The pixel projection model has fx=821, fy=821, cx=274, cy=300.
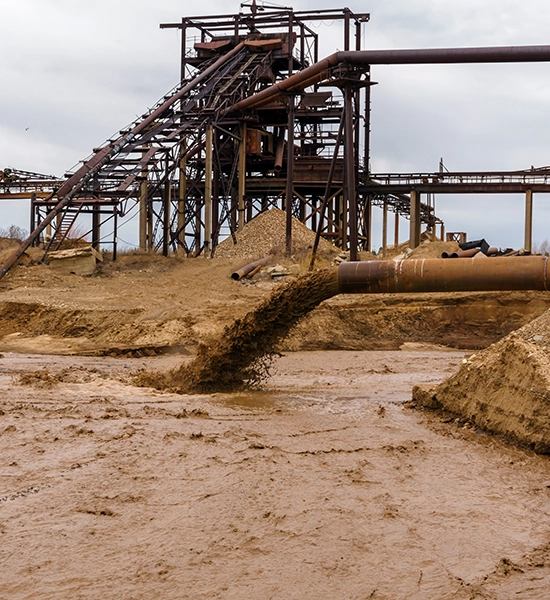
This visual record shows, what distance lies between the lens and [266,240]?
1108 inches

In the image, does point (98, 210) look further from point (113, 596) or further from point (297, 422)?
point (113, 596)

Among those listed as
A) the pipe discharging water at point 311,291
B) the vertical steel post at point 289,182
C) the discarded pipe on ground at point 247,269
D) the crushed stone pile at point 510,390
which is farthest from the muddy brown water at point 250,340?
the vertical steel post at point 289,182

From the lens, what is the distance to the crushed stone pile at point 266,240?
88.3 feet

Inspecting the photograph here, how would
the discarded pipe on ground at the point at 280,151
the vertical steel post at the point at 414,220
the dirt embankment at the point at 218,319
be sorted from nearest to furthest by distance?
the dirt embankment at the point at 218,319
the vertical steel post at the point at 414,220
the discarded pipe on ground at the point at 280,151

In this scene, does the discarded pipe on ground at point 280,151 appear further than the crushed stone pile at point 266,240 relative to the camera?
Yes

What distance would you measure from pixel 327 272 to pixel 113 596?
7887 millimetres

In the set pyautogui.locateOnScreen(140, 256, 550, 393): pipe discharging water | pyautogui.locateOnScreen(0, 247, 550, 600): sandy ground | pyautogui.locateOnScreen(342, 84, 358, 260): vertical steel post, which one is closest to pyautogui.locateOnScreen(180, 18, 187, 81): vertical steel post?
pyautogui.locateOnScreen(342, 84, 358, 260): vertical steel post

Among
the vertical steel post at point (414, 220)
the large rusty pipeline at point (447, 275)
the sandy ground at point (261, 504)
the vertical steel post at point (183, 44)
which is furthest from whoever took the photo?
the vertical steel post at point (183, 44)

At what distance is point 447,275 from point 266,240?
17.4m

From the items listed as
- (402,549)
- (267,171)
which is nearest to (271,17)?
(267,171)

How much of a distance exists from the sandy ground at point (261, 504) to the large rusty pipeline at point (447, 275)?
72.1 inches

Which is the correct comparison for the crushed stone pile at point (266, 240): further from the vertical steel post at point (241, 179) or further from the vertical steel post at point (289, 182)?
the vertical steel post at point (241, 179)

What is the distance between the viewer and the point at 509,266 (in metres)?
10.8

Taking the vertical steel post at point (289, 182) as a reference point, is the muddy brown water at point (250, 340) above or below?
below
